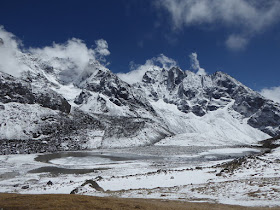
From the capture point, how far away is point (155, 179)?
1128 inches

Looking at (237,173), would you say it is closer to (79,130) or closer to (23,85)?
(79,130)

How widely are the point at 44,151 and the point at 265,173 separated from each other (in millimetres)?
84493

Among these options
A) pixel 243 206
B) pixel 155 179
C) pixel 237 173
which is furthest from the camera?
pixel 155 179

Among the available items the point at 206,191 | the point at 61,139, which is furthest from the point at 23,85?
the point at 206,191

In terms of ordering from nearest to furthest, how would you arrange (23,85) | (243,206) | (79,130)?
1. (243,206)
2. (79,130)
3. (23,85)

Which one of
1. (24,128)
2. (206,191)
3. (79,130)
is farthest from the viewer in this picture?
(79,130)

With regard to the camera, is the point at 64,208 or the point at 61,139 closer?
the point at 64,208

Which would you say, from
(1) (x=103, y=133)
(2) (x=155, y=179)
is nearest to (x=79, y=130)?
(1) (x=103, y=133)

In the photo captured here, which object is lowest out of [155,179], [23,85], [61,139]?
[155,179]

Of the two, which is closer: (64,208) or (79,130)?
(64,208)

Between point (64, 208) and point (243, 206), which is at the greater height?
point (64, 208)

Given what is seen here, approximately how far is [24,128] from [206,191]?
99596 mm

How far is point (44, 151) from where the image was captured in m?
90.2

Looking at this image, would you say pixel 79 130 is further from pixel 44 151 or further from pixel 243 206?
pixel 243 206
